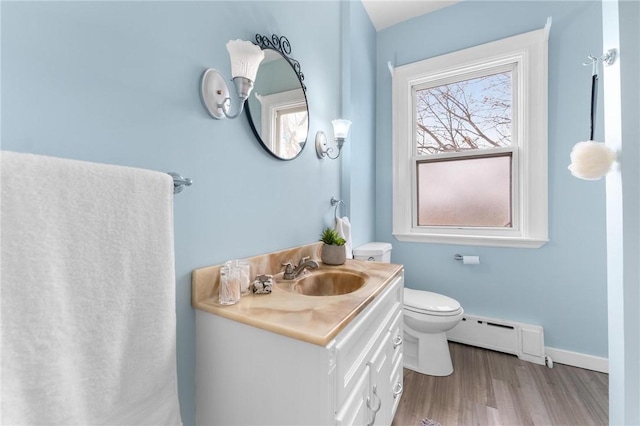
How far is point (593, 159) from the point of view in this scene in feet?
3.26

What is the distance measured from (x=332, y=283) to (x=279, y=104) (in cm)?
94

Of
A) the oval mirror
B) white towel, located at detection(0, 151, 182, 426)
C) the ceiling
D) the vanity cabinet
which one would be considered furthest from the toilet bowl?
the ceiling

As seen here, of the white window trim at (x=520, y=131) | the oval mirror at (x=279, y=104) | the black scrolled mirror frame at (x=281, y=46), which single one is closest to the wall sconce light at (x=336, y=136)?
the oval mirror at (x=279, y=104)

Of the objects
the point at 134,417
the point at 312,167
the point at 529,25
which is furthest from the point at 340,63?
the point at 134,417

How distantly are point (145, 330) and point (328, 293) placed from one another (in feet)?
2.73

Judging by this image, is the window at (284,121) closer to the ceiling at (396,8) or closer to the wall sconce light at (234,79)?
the wall sconce light at (234,79)

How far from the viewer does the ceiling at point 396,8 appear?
2.14m

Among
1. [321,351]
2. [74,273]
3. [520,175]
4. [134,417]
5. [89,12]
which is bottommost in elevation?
[134,417]

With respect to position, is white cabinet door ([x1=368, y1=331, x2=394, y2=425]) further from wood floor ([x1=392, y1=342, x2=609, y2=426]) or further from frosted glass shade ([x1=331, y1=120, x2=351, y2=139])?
frosted glass shade ([x1=331, y1=120, x2=351, y2=139])

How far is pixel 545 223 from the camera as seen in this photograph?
6.09 ft

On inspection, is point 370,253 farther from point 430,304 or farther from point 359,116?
point 359,116

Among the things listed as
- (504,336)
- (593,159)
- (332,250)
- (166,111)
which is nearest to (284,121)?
(166,111)

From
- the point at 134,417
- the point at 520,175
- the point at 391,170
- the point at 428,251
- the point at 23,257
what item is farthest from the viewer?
the point at 391,170

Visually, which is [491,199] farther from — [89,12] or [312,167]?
[89,12]
